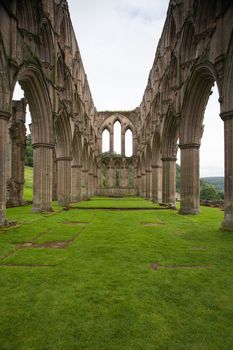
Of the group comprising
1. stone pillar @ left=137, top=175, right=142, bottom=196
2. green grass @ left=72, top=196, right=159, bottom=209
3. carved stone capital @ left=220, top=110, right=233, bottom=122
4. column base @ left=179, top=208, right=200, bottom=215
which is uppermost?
carved stone capital @ left=220, top=110, right=233, bottom=122

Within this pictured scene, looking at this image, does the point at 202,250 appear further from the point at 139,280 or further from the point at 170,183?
the point at 170,183

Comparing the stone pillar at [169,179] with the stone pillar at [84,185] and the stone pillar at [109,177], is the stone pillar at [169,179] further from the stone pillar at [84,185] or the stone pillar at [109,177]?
the stone pillar at [109,177]

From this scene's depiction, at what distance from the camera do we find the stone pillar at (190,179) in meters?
13.3

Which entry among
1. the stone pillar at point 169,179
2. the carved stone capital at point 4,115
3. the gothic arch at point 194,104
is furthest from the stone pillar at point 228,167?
the stone pillar at point 169,179

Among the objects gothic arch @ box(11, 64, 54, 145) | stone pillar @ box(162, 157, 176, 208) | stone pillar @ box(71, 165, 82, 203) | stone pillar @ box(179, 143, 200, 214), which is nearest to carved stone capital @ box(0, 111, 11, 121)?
gothic arch @ box(11, 64, 54, 145)

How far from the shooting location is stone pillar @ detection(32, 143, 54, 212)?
13734mm

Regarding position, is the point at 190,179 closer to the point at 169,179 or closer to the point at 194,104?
the point at 194,104

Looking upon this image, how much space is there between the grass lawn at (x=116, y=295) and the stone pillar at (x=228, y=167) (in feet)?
7.14

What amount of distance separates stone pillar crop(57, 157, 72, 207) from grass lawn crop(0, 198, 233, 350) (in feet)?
41.1

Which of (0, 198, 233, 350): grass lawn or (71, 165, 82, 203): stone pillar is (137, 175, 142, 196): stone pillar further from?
(0, 198, 233, 350): grass lawn

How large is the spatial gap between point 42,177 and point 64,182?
543 cm

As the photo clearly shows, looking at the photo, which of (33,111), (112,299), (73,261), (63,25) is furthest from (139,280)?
(63,25)

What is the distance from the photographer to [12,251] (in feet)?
18.5

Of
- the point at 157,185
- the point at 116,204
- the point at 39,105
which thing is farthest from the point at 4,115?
the point at 157,185
